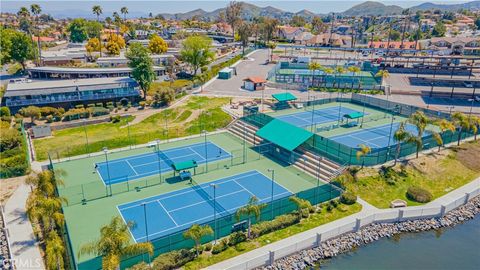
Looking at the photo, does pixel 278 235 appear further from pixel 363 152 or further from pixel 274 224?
pixel 363 152

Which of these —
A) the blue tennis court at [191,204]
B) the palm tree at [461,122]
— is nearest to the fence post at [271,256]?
the blue tennis court at [191,204]

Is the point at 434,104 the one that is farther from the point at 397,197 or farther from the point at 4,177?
the point at 4,177

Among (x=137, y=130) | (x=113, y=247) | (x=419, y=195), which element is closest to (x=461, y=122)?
(x=419, y=195)

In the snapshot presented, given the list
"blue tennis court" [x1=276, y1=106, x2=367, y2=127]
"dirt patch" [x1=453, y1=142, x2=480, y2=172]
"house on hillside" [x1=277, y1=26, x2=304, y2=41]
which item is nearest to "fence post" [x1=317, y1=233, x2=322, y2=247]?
"dirt patch" [x1=453, y1=142, x2=480, y2=172]

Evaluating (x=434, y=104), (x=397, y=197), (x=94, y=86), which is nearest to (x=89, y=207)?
(x=397, y=197)

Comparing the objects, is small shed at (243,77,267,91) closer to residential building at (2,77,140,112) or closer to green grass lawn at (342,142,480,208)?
residential building at (2,77,140,112)
